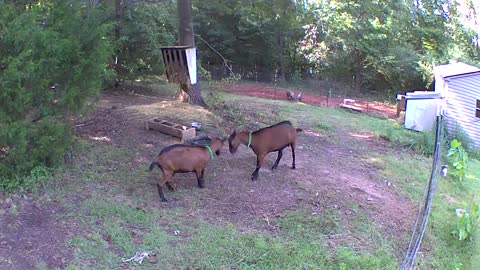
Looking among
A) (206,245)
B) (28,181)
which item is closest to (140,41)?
(28,181)

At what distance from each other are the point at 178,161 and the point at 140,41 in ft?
24.5

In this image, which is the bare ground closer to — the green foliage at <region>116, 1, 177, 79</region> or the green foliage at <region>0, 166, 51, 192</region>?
the green foliage at <region>0, 166, 51, 192</region>

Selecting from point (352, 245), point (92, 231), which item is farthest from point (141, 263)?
point (352, 245)

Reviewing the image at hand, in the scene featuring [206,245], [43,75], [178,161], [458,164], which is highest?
[43,75]

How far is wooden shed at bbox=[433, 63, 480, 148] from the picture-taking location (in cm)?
1300

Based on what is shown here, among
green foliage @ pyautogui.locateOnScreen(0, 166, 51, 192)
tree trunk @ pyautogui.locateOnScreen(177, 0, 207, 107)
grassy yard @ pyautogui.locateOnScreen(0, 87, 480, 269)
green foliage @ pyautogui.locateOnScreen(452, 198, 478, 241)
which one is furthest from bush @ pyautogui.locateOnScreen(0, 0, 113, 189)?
green foliage @ pyautogui.locateOnScreen(452, 198, 478, 241)

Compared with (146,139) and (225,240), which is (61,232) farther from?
(146,139)

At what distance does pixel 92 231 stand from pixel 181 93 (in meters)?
5.12

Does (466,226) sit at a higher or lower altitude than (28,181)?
lower

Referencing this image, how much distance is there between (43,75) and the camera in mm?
4402

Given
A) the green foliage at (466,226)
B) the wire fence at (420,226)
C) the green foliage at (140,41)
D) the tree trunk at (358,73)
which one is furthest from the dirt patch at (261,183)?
the tree trunk at (358,73)

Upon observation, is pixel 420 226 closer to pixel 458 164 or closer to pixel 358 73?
pixel 458 164

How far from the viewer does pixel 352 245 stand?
4.58m

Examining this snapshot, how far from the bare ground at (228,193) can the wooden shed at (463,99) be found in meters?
6.48
